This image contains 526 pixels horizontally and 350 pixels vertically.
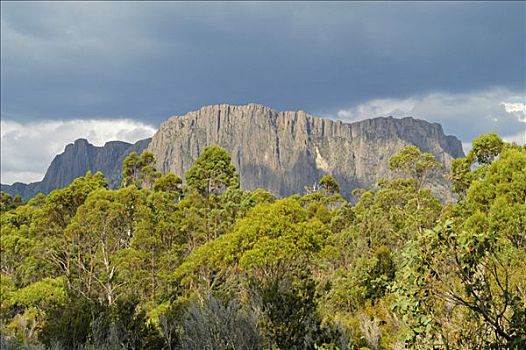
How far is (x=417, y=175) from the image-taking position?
34.0 metres

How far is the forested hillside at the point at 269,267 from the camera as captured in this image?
3.96 m

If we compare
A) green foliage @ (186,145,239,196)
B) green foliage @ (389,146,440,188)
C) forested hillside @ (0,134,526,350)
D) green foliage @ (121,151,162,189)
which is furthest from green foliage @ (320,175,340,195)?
green foliage @ (389,146,440,188)

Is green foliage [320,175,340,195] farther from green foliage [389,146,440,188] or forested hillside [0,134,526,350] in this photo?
green foliage [389,146,440,188]

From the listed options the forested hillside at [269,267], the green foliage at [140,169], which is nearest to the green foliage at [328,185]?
the forested hillside at [269,267]

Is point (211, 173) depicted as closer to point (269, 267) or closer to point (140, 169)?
point (140, 169)

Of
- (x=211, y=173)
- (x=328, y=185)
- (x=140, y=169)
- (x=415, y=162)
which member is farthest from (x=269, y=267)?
(x=328, y=185)

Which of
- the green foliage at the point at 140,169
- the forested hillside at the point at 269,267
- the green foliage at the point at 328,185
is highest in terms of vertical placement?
the green foliage at the point at 140,169

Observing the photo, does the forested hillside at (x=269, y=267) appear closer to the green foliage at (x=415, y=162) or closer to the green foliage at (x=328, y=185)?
the green foliage at (x=415, y=162)

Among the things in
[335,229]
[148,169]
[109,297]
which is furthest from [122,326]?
[148,169]

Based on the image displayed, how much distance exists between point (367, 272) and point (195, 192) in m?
19.4

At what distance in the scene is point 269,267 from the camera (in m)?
20.1

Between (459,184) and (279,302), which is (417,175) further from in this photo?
(279,302)

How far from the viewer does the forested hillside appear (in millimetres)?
3957

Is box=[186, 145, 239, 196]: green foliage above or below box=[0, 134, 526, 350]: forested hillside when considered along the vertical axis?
above
